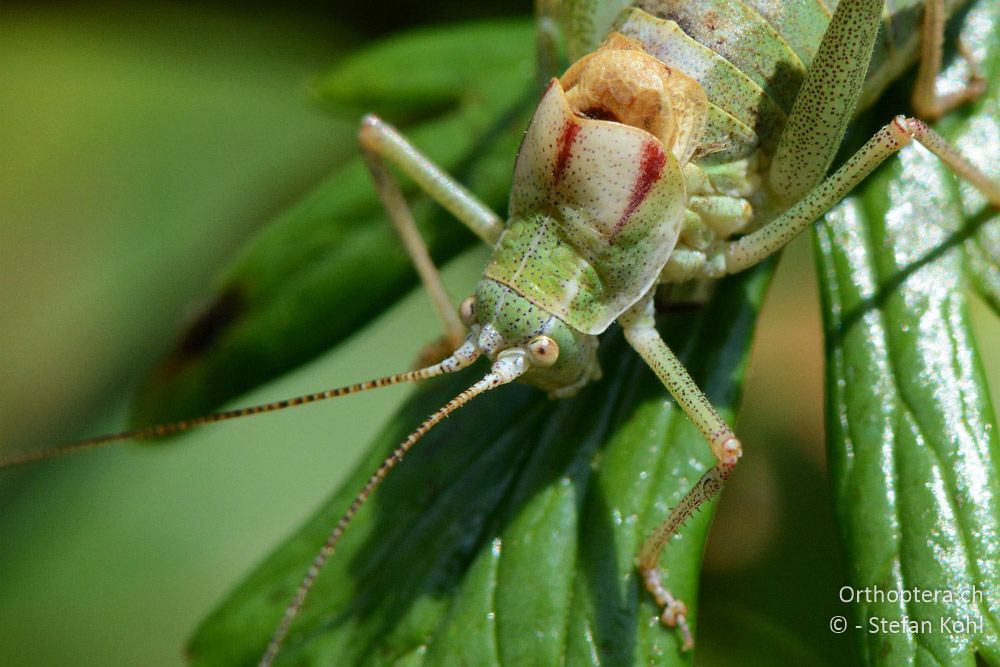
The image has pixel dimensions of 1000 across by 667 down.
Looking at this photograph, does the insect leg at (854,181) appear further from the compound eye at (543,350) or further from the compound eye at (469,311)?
the compound eye at (469,311)

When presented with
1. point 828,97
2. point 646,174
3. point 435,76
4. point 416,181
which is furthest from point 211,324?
point 828,97

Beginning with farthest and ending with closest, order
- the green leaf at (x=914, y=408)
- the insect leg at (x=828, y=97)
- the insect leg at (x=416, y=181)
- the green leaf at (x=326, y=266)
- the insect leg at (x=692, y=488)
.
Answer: the green leaf at (x=326, y=266) → the insect leg at (x=416, y=181) → the insect leg at (x=828, y=97) → the insect leg at (x=692, y=488) → the green leaf at (x=914, y=408)

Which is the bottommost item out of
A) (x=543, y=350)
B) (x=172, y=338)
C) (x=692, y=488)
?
(x=692, y=488)

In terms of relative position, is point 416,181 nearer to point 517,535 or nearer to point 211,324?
point 211,324

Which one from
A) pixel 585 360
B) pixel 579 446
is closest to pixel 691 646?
pixel 579 446

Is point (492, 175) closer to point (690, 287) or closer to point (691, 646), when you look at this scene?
point (690, 287)

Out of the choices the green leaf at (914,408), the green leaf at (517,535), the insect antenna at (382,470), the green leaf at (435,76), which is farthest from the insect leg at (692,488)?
the green leaf at (435,76)

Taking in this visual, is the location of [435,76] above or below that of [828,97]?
above
